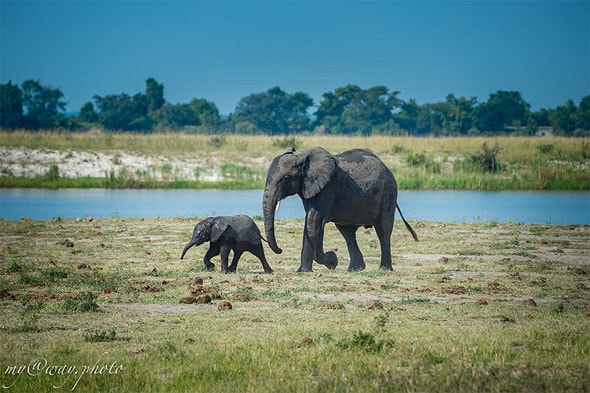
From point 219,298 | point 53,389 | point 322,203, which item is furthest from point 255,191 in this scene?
point 53,389

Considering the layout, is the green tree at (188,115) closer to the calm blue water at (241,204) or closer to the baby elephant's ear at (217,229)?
the calm blue water at (241,204)

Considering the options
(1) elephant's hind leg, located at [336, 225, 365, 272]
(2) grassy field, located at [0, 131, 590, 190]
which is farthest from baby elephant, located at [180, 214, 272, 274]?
(2) grassy field, located at [0, 131, 590, 190]

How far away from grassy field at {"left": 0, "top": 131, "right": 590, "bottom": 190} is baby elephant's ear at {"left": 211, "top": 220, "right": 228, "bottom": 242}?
26.2 metres

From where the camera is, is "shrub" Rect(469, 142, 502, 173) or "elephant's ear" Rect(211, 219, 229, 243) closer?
"elephant's ear" Rect(211, 219, 229, 243)

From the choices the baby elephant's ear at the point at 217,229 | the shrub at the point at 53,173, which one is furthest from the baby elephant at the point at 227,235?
the shrub at the point at 53,173

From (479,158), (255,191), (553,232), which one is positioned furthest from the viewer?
(479,158)

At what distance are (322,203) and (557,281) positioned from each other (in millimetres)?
3963

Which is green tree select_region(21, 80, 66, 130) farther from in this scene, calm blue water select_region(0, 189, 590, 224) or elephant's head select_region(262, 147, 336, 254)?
elephant's head select_region(262, 147, 336, 254)

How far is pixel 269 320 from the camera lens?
40.1 ft

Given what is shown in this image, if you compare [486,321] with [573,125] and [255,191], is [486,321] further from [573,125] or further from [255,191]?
[573,125]

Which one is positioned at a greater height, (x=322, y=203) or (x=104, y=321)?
(x=322, y=203)

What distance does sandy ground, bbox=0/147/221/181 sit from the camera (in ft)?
148

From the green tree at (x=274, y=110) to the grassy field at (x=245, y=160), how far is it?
165 feet

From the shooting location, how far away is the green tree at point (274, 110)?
108m
